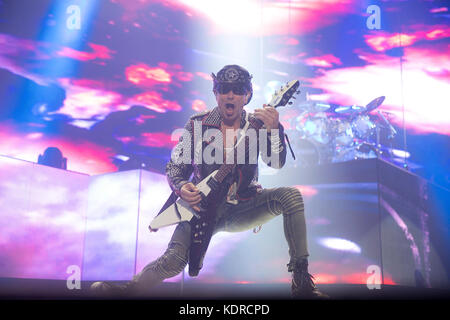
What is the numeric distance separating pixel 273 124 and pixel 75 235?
94.3 inches

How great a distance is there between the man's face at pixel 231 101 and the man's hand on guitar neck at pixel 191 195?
58 centimetres

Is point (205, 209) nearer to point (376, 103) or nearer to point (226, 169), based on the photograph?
point (226, 169)

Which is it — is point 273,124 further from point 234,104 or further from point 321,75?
point 321,75

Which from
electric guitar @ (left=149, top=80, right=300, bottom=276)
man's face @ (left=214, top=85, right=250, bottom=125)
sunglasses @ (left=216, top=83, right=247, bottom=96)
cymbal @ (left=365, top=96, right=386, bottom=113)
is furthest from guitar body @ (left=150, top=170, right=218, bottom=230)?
cymbal @ (left=365, top=96, right=386, bottom=113)

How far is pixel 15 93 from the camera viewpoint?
444 centimetres

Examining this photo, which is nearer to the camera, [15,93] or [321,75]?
[15,93]

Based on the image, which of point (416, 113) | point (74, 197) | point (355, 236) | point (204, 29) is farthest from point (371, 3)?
point (74, 197)

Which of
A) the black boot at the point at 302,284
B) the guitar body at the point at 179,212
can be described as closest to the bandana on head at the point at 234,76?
the guitar body at the point at 179,212

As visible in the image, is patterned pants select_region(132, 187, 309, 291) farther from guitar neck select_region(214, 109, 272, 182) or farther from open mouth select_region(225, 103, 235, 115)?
open mouth select_region(225, 103, 235, 115)

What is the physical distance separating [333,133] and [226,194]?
2.81 meters

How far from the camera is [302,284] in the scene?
2.64 m

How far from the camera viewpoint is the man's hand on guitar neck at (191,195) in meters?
3.04

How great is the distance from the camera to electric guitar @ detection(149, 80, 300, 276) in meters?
3.04
